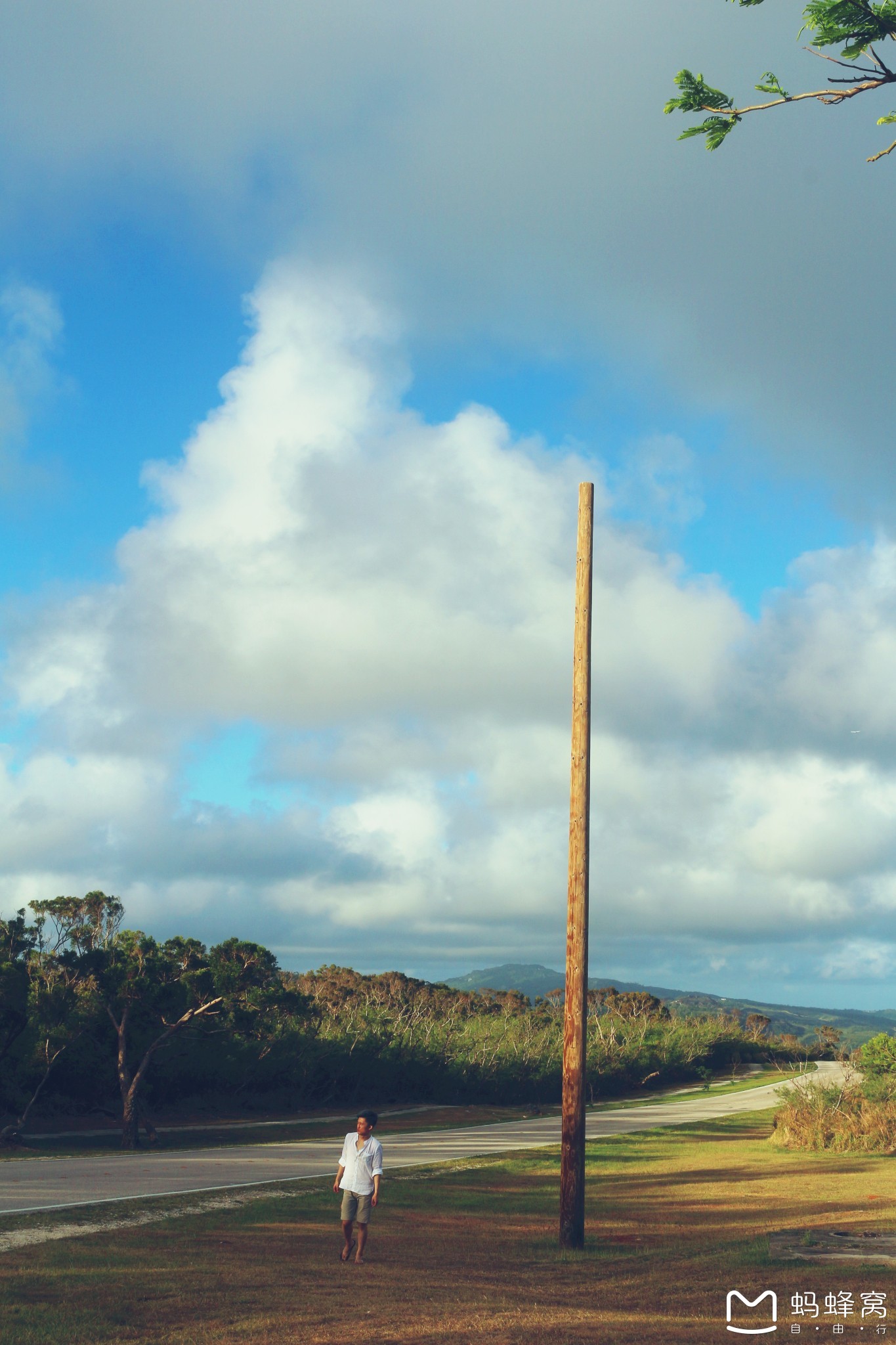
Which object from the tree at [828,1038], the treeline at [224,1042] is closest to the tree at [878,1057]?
the treeline at [224,1042]

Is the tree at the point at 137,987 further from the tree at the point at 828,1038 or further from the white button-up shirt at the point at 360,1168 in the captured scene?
the tree at the point at 828,1038

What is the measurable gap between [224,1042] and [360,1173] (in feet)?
98.0

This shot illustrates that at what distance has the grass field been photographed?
351 inches

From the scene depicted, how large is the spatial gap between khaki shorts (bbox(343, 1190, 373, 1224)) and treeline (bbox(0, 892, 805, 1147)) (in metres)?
18.5

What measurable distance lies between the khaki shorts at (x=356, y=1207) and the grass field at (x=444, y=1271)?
514 millimetres

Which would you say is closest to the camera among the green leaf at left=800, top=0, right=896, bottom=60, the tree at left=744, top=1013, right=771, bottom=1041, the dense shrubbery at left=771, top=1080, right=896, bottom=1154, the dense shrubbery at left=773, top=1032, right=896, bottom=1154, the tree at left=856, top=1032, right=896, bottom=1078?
the green leaf at left=800, top=0, right=896, bottom=60

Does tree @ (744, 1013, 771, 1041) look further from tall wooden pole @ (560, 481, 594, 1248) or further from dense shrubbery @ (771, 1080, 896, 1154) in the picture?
tall wooden pole @ (560, 481, 594, 1248)

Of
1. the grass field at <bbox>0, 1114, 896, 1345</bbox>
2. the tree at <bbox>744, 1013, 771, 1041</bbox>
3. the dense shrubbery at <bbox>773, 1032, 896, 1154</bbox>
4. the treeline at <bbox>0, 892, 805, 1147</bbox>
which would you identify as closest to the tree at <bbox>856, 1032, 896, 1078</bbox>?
the dense shrubbery at <bbox>773, 1032, 896, 1154</bbox>

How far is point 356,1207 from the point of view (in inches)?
468

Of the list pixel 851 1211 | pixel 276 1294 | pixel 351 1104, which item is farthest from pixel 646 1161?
pixel 351 1104

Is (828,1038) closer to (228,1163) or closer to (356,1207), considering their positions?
(228,1163)

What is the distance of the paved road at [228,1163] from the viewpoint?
17.3m

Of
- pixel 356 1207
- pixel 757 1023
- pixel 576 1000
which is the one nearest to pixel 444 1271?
pixel 356 1207

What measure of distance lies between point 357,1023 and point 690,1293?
1490 inches
